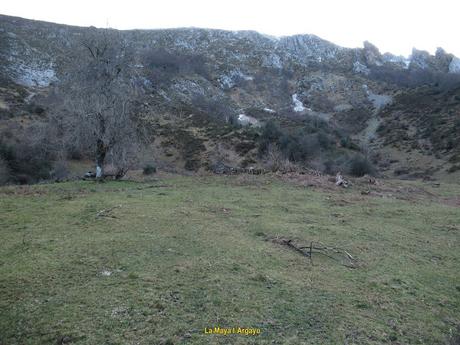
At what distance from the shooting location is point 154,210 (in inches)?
524

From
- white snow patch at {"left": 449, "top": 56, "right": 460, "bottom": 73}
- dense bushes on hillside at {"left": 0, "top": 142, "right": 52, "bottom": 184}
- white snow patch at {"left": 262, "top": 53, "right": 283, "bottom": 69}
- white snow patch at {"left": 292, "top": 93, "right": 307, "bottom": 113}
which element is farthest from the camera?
white snow patch at {"left": 449, "top": 56, "right": 460, "bottom": 73}

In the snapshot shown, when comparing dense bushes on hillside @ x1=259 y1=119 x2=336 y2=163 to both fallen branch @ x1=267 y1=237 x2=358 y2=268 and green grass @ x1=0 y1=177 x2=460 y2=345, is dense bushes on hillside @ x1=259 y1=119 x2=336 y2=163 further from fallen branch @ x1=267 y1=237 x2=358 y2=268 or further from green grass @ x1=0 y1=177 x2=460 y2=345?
fallen branch @ x1=267 y1=237 x2=358 y2=268

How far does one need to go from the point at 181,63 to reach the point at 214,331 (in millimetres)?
90373

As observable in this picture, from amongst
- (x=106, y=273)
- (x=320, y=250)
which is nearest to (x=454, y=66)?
(x=320, y=250)

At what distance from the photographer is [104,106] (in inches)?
776

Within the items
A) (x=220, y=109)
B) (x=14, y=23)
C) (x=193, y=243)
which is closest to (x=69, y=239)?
(x=193, y=243)

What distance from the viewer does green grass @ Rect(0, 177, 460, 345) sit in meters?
5.99

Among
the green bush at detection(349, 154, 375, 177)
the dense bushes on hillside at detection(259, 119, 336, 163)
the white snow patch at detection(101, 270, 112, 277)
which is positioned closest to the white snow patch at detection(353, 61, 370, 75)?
the dense bushes on hillside at detection(259, 119, 336, 163)

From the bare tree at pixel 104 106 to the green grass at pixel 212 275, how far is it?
18.7ft

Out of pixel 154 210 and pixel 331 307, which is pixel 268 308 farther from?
pixel 154 210

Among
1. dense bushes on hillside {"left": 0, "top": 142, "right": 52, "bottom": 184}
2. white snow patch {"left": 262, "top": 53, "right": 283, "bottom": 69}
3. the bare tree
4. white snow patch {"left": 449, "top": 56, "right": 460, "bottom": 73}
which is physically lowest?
dense bushes on hillside {"left": 0, "top": 142, "right": 52, "bottom": 184}

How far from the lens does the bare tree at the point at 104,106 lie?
64.9 feet

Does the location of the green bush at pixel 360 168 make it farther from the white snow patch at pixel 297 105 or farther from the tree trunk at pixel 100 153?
the white snow patch at pixel 297 105

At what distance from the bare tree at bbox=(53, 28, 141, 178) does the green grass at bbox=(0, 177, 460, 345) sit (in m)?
5.71
